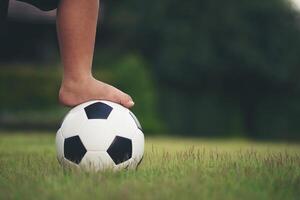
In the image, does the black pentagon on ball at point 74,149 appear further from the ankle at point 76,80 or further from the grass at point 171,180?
the ankle at point 76,80

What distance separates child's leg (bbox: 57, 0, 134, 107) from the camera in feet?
14.0

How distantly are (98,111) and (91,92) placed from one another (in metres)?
0.24

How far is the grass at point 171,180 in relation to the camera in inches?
121

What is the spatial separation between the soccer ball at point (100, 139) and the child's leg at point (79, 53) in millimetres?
131

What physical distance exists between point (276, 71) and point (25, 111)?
9215 millimetres

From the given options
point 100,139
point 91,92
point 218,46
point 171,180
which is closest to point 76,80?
point 91,92

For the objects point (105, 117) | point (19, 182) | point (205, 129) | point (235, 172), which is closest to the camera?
point (19, 182)

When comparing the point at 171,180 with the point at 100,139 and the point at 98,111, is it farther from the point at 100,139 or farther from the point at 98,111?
the point at 98,111

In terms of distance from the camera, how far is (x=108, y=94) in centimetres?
425

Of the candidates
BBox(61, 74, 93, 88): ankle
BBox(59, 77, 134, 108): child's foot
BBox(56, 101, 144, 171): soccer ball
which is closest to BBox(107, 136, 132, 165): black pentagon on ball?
BBox(56, 101, 144, 171): soccer ball

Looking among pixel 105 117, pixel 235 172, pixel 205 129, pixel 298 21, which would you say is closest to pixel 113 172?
pixel 105 117

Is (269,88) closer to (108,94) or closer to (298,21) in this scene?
(298,21)

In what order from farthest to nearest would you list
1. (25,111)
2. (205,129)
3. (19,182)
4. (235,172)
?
1. (205,129)
2. (25,111)
3. (235,172)
4. (19,182)

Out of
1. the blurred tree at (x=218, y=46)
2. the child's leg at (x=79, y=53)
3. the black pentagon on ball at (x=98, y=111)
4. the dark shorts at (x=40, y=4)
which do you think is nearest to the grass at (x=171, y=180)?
the black pentagon on ball at (x=98, y=111)
